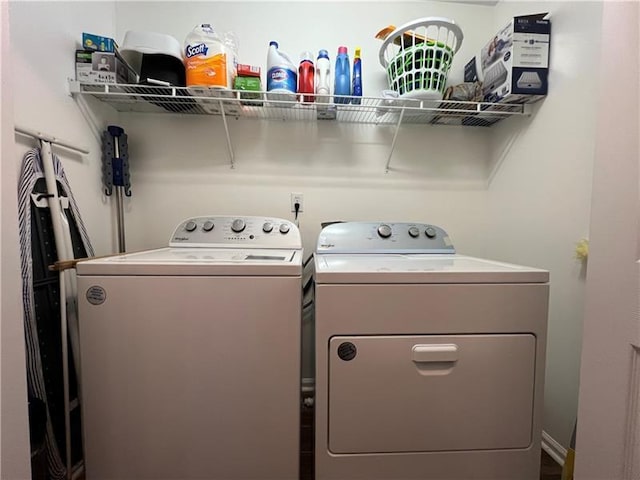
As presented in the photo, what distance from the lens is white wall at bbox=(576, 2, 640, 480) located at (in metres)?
0.56

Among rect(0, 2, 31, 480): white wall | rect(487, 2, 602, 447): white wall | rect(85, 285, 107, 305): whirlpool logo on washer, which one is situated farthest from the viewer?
rect(487, 2, 602, 447): white wall

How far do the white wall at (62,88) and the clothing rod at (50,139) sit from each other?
0.04m

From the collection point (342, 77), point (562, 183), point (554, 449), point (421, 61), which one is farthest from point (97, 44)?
point (554, 449)

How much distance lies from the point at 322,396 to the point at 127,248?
4.88 feet

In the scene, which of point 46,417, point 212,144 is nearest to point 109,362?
point 46,417

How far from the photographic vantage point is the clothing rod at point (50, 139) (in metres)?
0.99

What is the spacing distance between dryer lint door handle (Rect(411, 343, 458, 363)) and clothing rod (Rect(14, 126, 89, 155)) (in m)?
1.54

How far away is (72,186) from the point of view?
1287 mm

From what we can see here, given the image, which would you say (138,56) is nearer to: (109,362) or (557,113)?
(109,362)

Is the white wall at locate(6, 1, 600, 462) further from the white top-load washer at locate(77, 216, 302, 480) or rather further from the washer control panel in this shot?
the white top-load washer at locate(77, 216, 302, 480)

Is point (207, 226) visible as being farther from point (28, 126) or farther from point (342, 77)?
point (342, 77)

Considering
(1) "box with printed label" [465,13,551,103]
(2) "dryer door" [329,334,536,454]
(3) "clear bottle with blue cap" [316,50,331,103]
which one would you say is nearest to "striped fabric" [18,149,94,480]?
(2) "dryer door" [329,334,536,454]

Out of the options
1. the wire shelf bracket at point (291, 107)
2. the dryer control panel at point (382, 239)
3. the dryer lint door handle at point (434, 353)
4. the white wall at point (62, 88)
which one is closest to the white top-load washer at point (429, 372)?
the dryer lint door handle at point (434, 353)

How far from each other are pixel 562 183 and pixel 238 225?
1.51m
